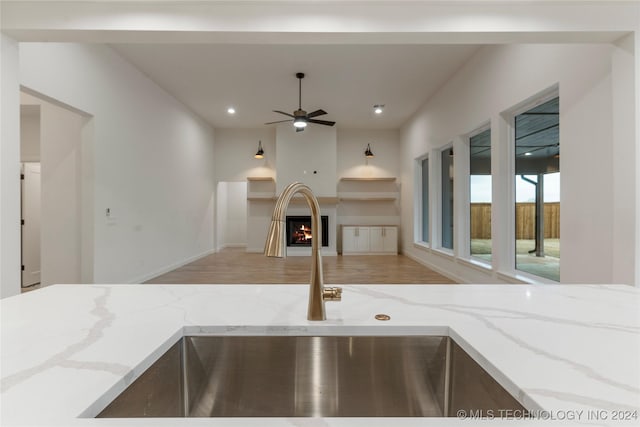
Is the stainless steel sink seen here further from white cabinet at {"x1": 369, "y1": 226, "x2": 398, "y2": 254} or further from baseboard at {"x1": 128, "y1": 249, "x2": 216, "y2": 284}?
white cabinet at {"x1": 369, "y1": 226, "x2": 398, "y2": 254}

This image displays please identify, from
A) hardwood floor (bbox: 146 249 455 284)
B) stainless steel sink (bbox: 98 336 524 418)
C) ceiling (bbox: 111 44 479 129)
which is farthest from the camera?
hardwood floor (bbox: 146 249 455 284)

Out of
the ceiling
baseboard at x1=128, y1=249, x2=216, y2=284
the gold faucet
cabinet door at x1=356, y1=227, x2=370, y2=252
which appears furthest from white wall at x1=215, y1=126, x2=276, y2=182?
the gold faucet

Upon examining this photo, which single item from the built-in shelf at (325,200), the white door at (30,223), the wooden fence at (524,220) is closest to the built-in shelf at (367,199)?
the built-in shelf at (325,200)

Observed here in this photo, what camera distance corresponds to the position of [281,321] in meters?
0.82

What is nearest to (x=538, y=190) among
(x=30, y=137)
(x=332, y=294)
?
(x=332, y=294)

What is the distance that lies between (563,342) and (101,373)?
88 centimetres

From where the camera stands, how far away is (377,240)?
7.80 m

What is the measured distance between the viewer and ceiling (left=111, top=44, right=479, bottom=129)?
13.7ft

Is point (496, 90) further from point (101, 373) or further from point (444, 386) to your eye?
point (101, 373)

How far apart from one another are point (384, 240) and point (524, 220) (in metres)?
4.39

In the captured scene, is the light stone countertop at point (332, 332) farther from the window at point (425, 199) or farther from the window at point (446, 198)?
the window at point (425, 199)

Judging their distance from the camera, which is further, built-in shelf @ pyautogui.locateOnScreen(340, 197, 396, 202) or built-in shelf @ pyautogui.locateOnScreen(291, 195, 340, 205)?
built-in shelf @ pyautogui.locateOnScreen(340, 197, 396, 202)

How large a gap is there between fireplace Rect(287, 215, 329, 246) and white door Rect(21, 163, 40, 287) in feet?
14.7

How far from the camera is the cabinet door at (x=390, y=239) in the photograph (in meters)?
7.76
